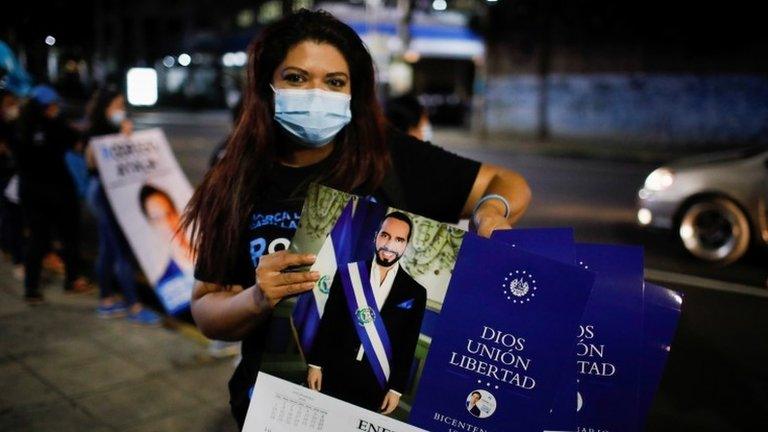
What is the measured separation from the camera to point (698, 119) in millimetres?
19922

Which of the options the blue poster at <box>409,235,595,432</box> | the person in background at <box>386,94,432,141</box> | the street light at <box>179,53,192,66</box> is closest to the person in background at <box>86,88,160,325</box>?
the person in background at <box>386,94,432,141</box>

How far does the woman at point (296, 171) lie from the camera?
5.46ft

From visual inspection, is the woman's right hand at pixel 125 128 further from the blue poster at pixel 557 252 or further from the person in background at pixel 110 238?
the blue poster at pixel 557 252

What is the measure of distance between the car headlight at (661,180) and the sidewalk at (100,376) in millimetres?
6176

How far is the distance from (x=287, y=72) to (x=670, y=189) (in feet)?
24.6

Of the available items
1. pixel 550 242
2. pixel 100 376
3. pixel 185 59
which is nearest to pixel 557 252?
pixel 550 242

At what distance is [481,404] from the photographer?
123 centimetres

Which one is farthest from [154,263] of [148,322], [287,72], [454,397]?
[454,397]

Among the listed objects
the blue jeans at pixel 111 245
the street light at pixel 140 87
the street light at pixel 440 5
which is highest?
the street light at pixel 440 5

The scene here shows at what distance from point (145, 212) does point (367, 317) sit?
13.7 ft

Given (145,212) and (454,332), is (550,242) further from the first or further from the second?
(145,212)

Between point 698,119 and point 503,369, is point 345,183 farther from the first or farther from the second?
point 698,119

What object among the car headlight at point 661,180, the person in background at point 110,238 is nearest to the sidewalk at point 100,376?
the person in background at point 110,238

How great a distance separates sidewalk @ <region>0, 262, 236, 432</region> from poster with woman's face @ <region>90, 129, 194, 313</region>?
39cm
